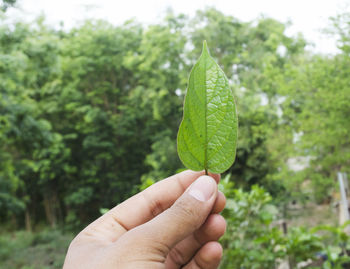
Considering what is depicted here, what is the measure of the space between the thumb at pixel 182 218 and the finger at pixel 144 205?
12 centimetres

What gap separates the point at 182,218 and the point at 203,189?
8cm

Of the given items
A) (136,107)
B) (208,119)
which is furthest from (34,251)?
(208,119)

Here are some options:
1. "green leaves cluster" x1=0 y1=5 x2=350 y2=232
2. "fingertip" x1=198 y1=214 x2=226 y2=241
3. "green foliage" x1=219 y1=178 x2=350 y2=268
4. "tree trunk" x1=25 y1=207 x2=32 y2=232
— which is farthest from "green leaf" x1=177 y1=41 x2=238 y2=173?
"tree trunk" x1=25 y1=207 x2=32 y2=232

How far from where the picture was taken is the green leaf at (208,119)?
0.55 meters

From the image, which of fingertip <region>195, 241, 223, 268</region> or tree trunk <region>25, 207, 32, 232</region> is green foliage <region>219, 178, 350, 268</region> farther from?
tree trunk <region>25, 207, 32, 232</region>

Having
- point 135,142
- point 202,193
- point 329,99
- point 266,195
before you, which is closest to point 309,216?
point 329,99

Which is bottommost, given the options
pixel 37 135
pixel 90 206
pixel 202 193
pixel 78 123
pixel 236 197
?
pixel 90 206

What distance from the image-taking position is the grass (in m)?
6.55

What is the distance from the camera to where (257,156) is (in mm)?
7031

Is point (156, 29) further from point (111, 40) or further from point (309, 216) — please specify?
point (309, 216)

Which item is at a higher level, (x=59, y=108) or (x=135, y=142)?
(x=59, y=108)

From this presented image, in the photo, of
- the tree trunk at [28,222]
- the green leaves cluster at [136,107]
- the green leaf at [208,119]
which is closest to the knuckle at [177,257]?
the green leaf at [208,119]

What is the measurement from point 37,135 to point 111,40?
Result: 518 cm

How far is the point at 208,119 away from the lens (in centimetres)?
57
